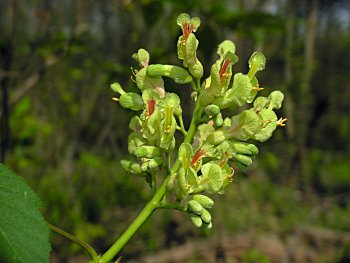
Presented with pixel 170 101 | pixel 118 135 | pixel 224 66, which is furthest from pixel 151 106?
pixel 118 135

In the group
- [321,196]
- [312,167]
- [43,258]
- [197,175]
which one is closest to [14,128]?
[197,175]

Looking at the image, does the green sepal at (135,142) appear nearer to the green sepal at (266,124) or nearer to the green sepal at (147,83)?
the green sepal at (147,83)

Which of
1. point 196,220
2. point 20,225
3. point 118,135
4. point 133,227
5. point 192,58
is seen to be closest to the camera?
point 20,225

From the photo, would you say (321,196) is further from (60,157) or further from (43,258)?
(43,258)

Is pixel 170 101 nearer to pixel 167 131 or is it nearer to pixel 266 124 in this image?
pixel 167 131

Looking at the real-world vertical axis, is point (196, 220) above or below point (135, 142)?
below

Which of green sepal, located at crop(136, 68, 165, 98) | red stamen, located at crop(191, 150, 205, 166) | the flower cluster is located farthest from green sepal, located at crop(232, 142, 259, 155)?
green sepal, located at crop(136, 68, 165, 98)

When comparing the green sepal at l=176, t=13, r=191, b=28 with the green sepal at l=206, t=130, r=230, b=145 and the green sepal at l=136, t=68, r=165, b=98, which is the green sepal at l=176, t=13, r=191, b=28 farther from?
the green sepal at l=206, t=130, r=230, b=145
